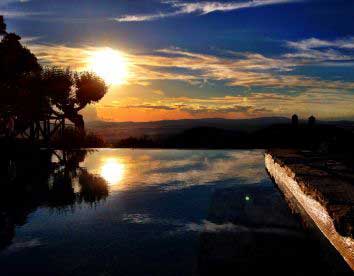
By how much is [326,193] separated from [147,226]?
400cm

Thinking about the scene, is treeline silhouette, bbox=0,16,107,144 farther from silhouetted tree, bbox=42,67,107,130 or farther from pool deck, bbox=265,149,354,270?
pool deck, bbox=265,149,354,270

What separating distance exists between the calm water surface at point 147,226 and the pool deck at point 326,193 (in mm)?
507

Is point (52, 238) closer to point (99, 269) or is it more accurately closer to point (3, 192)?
point (99, 269)

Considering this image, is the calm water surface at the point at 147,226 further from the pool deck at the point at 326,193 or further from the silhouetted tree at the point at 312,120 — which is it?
the silhouetted tree at the point at 312,120

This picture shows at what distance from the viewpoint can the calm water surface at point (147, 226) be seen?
6789 millimetres

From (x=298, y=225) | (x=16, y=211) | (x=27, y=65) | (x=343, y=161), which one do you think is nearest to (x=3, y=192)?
(x=16, y=211)

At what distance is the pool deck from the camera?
6.61 metres

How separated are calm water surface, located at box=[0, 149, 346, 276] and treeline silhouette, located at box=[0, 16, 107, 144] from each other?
1602 cm

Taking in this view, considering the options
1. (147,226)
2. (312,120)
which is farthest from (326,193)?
(312,120)

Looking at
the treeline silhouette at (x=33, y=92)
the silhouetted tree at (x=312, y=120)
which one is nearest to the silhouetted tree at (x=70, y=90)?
the treeline silhouette at (x=33, y=92)

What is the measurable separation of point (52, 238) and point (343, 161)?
10732 millimetres

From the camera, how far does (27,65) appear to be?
33.9 meters

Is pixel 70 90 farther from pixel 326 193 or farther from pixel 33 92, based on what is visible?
pixel 326 193

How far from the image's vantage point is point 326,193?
337 inches
